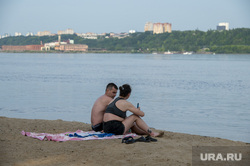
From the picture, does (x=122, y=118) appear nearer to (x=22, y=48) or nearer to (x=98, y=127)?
(x=98, y=127)

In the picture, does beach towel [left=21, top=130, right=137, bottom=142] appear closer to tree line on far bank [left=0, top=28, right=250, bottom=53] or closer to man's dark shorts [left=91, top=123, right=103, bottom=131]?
man's dark shorts [left=91, top=123, right=103, bottom=131]

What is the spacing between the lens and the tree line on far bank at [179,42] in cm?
14988

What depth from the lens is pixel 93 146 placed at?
731 cm

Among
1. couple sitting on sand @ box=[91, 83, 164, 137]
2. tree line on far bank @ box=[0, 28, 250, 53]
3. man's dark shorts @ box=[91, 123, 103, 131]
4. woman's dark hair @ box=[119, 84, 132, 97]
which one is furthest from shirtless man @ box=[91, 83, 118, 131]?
tree line on far bank @ box=[0, 28, 250, 53]

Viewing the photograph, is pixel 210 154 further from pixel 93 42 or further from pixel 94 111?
pixel 93 42

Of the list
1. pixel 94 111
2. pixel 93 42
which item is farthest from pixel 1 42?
pixel 94 111

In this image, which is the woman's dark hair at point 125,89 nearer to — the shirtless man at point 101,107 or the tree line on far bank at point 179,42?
the shirtless man at point 101,107

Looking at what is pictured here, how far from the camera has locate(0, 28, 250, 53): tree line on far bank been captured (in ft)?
492

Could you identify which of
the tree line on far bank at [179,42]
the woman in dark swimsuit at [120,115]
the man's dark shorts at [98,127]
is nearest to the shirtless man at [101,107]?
the man's dark shorts at [98,127]

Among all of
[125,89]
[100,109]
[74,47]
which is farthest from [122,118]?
[74,47]

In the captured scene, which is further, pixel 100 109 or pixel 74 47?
pixel 74 47

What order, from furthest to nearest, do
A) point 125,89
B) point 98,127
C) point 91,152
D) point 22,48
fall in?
point 22,48
point 98,127
point 125,89
point 91,152

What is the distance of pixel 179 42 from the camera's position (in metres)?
168

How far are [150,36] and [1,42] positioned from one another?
63.4 meters
